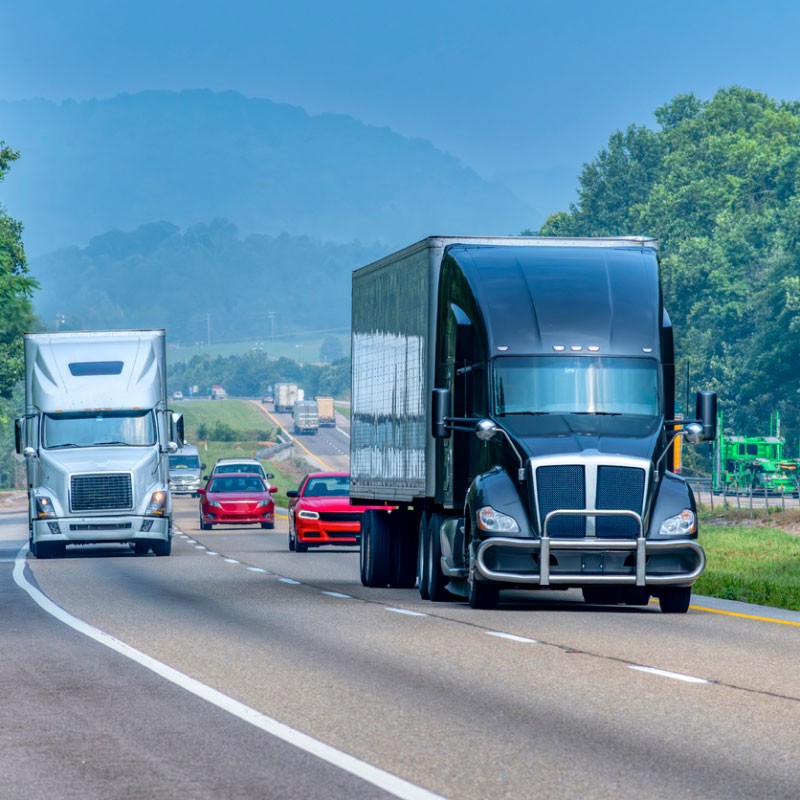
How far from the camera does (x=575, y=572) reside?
17.2 metres

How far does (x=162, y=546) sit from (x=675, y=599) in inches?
624

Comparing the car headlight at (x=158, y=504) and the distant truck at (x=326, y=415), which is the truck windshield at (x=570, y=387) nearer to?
the car headlight at (x=158, y=504)

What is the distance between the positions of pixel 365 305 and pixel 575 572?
696 cm

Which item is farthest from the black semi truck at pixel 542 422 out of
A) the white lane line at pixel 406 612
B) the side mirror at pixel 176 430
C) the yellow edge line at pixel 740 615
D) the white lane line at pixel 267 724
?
the side mirror at pixel 176 430

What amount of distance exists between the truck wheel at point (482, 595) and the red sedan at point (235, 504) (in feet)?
86.0

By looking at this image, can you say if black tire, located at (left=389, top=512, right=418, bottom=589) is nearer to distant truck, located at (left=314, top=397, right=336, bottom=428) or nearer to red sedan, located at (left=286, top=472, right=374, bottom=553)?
red sedan, located at (left=286, top=472, right=374, bottom=553)

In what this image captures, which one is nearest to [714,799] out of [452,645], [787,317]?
[452,645]

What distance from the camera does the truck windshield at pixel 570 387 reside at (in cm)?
1819

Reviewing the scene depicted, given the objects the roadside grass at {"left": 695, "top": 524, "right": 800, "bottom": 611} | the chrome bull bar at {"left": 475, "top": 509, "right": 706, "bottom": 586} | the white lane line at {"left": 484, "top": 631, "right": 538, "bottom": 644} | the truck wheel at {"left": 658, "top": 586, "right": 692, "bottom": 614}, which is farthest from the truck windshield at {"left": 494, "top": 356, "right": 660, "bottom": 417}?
the roadside grass at {"left": 695, "top": 524, "right": 800, "bottom": 611}

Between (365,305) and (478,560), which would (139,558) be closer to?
(365,305)

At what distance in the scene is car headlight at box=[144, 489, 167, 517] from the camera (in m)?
31.9

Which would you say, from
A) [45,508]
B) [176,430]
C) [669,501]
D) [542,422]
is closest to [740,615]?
[669,501]

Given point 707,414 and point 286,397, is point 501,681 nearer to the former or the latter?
point 707,414

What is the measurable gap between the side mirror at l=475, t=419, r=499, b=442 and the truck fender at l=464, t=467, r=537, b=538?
372 mm
